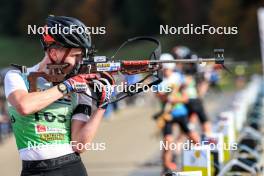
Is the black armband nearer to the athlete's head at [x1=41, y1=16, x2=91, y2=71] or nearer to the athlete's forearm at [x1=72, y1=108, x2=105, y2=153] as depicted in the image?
the athlete's forearm at [x1=72, y1=108, x2=105, y2=153]

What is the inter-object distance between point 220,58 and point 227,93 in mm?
29131

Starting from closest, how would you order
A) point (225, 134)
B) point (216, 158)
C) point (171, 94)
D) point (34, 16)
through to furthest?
1. point (216, 158)
2. point (225, 134)
3. point (171, 94)
4. point (34, 16)

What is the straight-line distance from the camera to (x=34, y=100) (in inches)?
160

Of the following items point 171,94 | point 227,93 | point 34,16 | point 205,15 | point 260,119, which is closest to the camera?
point 171,94

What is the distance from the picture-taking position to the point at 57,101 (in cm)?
434

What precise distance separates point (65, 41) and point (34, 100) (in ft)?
1.44

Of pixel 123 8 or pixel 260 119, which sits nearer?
pixel 260 119

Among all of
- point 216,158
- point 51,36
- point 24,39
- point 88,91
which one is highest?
point 24,39

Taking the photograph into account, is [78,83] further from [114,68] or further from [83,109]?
[114,68]

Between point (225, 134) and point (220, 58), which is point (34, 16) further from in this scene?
point (220, 58)

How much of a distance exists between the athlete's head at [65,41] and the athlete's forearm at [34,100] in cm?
28

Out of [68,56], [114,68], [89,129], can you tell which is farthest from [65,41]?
[89,129]

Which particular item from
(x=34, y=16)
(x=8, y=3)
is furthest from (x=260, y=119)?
(x=8, y=3)

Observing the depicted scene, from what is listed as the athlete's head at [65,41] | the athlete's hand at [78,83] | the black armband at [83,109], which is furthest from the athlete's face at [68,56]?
the black armband at [83,109]
